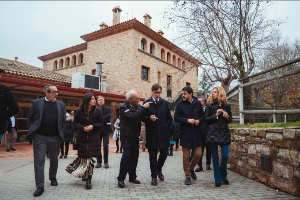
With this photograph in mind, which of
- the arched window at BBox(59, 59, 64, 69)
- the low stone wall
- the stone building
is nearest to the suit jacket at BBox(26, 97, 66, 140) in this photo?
the low stone wall

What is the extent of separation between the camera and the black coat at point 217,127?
4.41 meters

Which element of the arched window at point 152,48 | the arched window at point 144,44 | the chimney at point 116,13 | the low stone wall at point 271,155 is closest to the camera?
the low stone wall at point 271,155

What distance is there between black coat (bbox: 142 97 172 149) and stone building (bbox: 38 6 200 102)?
1349cm

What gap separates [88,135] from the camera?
14.4 feet

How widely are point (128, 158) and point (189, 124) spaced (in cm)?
142

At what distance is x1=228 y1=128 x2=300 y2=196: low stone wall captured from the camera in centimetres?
361

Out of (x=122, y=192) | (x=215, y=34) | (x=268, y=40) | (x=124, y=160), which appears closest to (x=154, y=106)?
(x=124, y=160)

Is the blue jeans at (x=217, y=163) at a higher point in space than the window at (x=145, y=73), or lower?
lower

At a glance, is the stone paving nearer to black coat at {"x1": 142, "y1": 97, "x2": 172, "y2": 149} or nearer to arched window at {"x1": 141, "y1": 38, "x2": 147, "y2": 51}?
black coat at {"x1": 142, "y1": 97, "x2": 172, "y2": 149}

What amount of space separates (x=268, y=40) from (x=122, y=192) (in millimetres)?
8698

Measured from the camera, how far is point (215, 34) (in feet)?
31.1

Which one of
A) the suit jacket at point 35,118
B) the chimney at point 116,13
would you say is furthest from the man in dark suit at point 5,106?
the chimney at point 116,13

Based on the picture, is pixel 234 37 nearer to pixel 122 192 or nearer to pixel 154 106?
pixel 154 106

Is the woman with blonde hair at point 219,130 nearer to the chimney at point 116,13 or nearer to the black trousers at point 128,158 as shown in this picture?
the black trousers at point 128,158
